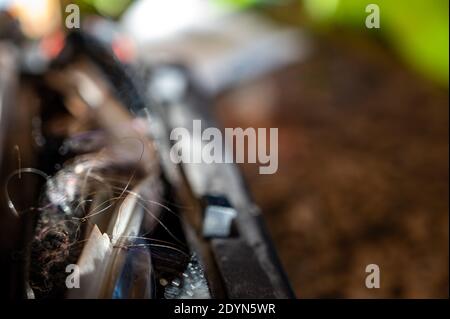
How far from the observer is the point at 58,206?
0.55m

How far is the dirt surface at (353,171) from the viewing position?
32.4 inches

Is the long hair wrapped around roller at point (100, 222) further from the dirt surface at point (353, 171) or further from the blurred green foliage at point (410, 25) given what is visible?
the blurred green foliage at point (410, 25)

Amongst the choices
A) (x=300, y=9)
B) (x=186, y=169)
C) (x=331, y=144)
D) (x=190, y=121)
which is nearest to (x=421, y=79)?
(x=331, y=144)

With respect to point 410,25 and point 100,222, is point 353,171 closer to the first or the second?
point 410,25

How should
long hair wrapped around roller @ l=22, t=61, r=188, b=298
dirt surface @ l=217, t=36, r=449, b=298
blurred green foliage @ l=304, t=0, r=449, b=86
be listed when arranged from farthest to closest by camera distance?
blurred green foliage @ l=304, t=0, r=449, b=86 → dirt surface @ l=217, t=36, r=449, b=298 → long hair wrapped around roller @ l=22, t=61, r=188, b=298

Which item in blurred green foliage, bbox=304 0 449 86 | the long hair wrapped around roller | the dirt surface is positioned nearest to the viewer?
the long hair wrapped around roller

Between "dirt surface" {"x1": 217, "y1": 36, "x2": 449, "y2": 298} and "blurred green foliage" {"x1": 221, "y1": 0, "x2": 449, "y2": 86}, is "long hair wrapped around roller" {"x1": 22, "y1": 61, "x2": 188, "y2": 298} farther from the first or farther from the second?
"blurred green foliage" {"x1": 221, "y1": 0, "x2": 449, "y2": 86}

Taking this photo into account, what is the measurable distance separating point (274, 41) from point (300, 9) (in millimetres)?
287

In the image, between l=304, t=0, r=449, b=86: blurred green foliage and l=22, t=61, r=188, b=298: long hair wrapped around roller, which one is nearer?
l=22, t=61, r=188, b=298: long hair wrapped around roller

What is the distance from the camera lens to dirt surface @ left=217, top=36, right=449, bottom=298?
2.70ft

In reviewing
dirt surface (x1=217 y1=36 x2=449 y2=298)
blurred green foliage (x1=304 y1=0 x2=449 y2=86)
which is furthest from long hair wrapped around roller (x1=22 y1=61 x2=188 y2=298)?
blurred green foliage (x1=304 y1=0 x2=449 y2=86)

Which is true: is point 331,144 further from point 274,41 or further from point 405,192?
point 274,41
